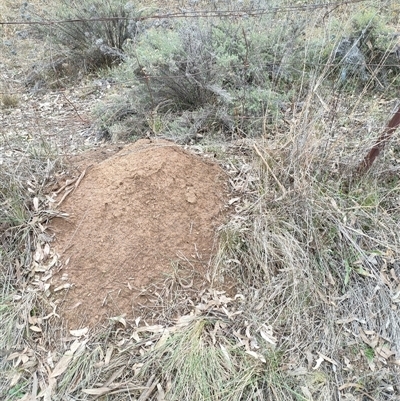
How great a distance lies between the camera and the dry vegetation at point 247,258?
191 cm

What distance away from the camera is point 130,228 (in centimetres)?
222

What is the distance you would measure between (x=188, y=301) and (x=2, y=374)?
94cm

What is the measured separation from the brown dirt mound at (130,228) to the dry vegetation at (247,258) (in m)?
0.10

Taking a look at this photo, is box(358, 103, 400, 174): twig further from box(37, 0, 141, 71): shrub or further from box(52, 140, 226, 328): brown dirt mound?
box(37, 0, 141, 71): shrub

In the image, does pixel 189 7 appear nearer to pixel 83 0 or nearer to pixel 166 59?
pixel 83 0

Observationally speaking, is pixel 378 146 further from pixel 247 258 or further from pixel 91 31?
pixel 91 31

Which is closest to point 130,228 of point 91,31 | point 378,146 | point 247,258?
point 247,258

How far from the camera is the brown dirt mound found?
6.95ft

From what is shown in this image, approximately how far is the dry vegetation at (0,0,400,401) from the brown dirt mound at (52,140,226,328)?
0.34 ft

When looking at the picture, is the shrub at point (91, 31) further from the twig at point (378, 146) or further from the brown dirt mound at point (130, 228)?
the twig at point (378, 146)

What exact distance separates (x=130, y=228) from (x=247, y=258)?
2.14ft

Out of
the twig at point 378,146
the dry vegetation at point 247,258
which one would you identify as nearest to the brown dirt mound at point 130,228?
the dry vegetation at point 247,258

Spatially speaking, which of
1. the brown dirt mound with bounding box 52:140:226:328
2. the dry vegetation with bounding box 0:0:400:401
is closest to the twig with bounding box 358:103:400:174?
the dry vegetation with bounding box 0:0:400:401

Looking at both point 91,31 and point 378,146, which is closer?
point 378,146
